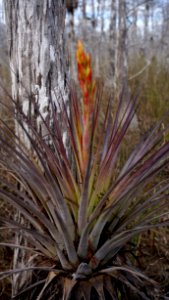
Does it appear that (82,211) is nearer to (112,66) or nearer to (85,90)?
(85,90)

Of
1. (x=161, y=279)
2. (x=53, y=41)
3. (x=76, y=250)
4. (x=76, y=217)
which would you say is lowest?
(x=161, y=279)

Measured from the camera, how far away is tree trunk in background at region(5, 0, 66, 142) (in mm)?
1641

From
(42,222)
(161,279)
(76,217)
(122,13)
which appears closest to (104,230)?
(76,217)

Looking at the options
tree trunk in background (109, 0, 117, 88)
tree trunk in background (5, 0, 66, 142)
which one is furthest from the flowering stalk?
tree trunk in background (109, 0, 117, 88)

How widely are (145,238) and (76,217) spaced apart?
1.34 m

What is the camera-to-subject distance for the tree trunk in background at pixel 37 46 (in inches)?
64.6

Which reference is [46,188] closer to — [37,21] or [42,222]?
[42,222]

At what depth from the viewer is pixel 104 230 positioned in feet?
4.53

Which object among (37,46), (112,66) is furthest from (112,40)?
(37,46)

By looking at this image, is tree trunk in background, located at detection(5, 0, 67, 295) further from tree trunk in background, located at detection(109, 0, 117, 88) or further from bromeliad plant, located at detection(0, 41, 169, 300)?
tree trunk in background, located at detection(109, 0, 117, 88)

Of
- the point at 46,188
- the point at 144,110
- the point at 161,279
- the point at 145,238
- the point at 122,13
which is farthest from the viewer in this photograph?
the point at 122,13

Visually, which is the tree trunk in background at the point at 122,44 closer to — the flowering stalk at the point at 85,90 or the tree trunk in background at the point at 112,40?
the tree trunk in background at the point at 112,40

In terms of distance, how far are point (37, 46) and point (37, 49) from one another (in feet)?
0.04

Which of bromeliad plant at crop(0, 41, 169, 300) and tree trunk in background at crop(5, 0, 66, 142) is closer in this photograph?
bromeliad plant at crop(0, 41, 169, 300)
